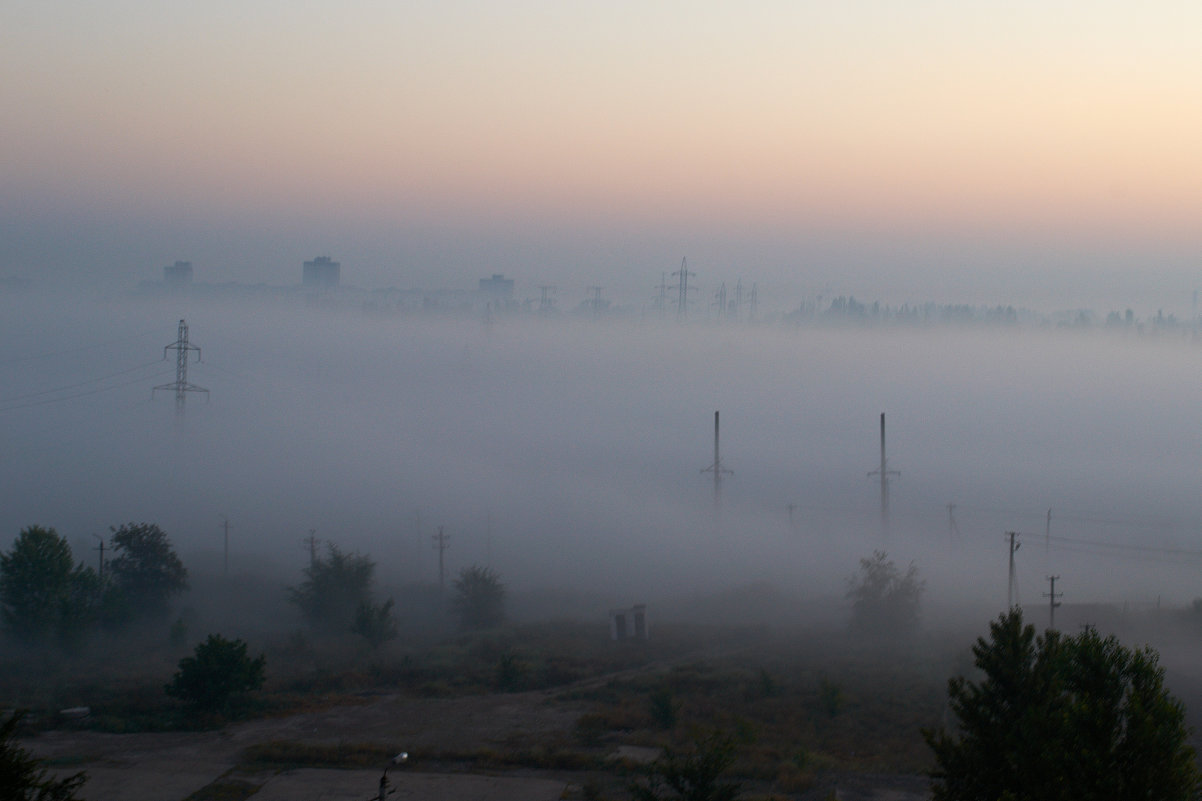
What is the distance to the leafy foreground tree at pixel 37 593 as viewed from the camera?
30781mm

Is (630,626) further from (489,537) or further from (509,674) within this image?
(489,537)

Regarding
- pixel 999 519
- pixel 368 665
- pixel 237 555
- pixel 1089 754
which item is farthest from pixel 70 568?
pixel 999 519

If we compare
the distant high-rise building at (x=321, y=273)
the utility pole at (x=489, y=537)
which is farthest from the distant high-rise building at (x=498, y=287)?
the utility pole at (x=489, y=537)

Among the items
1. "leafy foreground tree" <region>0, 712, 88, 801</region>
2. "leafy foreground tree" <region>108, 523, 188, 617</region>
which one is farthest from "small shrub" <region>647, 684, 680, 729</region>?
"leafy foreground tree" <region>108, 523, 188, 617</region>

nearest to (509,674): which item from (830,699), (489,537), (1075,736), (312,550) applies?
(830,699)

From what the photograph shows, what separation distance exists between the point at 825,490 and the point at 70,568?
5678 centimetres

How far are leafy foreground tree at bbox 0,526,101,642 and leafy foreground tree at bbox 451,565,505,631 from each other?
40.9 ft

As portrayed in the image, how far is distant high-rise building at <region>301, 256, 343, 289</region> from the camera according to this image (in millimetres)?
184125

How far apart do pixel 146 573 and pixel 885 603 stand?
1038 inches

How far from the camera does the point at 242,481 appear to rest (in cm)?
7169

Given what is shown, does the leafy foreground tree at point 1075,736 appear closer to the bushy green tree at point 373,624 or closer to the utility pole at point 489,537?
the bushy green tree at point 373,624

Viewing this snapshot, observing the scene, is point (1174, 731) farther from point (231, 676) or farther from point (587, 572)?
point (587, 572)

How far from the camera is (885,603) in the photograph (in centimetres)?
3225

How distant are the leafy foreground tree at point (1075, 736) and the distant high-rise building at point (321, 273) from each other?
184m
